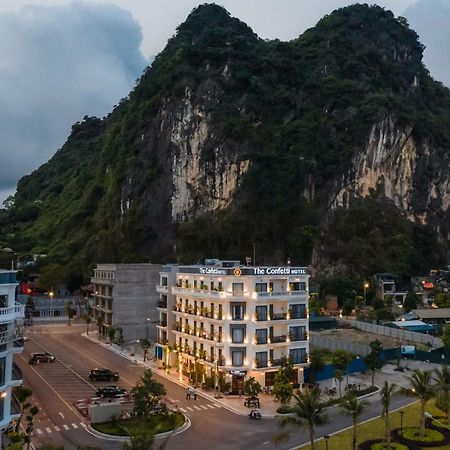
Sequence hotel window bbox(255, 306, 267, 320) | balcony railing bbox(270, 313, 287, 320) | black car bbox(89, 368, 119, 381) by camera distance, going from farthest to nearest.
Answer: black car bbox(89, 368, 119, 381) < balcony railing bbox(270, 313, 287, 320) < hotel window bbox(255, 306, 267, 320)

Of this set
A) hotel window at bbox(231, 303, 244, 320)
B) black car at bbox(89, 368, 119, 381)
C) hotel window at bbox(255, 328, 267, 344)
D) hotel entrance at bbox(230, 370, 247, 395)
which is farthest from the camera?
black car at bbox(89, 368, 119, 381)

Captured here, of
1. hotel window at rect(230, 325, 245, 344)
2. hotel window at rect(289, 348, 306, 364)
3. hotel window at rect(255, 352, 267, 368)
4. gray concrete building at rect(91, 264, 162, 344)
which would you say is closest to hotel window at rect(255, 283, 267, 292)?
hotel window at rect(230, 325, 245, 344)

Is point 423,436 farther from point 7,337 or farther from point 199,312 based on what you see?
point 7,337

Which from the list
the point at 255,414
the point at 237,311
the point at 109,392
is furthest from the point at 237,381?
the point at 109,392

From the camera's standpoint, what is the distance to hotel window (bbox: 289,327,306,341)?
220ft

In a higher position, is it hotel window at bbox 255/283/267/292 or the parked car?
hotel window at bbox 255/283/267/292

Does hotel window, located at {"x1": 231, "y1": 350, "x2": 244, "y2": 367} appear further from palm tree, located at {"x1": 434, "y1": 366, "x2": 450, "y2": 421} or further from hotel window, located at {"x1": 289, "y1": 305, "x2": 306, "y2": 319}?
palm tree, located at {"x1": 434, "y1": 366, "x2": 450, "y2": 421}

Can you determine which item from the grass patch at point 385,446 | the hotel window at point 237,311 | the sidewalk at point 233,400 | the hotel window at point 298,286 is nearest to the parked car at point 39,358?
the sidewalk at point 233,400

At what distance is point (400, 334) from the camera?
96.5 m

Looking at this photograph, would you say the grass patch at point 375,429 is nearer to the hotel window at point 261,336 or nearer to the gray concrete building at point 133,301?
the hotel window at point 261,336

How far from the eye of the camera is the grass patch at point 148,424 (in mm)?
48625

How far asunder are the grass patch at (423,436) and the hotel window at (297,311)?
69.2 feet

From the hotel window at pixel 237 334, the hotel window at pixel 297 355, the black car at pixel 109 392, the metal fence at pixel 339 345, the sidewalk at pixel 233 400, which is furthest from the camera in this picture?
the metal fence at pixel 339 345

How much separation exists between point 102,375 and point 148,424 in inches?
835
